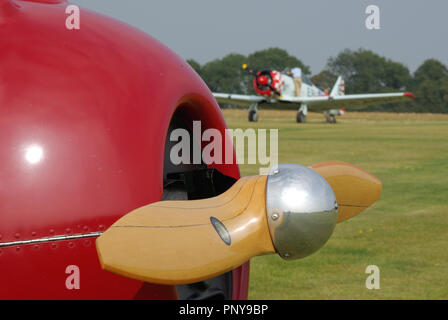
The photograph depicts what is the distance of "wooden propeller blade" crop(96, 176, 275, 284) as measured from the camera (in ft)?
5.52

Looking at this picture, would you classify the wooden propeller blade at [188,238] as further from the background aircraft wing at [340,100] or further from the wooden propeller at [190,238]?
the background aircraft wing at [340,100]

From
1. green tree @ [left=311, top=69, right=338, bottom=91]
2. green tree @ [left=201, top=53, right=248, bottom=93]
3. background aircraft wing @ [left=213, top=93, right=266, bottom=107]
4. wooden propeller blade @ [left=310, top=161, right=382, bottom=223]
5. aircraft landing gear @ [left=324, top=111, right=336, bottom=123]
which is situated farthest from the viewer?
green tree @ [left=311, top=69, right=338, bottom=91]

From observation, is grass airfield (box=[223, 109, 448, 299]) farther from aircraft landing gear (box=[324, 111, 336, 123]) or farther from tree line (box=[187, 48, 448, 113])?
tree line (box=[187, 48, 448, 113])

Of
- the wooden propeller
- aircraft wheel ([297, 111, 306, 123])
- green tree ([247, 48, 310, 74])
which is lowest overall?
the wooden propeller

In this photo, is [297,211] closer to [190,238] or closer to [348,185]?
[190,238]

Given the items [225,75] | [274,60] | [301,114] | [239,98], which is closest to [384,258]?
[301,114]

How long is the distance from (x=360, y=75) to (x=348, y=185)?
10827 centimetres

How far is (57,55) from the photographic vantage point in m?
2.09

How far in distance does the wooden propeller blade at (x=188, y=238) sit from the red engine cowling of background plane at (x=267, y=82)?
3975 cm

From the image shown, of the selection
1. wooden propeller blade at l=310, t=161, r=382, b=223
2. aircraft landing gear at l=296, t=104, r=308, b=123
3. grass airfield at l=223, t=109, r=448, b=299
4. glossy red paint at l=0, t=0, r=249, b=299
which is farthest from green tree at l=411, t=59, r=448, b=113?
glossy red paint at l=0, t=0, r=249, b=299

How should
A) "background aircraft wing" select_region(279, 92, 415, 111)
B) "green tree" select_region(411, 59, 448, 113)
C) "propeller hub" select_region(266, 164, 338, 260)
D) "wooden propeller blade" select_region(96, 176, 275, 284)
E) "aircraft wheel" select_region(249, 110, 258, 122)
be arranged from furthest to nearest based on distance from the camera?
"green tree" select_region(411, 59, 448, 113) → "background aircraft wing" select_region(279, 92, 415, 111) → "aircraft wheel" select_region(249, 110, 258, 122) → "propeller hub" select_region(266, 164, 338, 260) → "wooden propeller blade" select_region(96, 176, 275, 284)

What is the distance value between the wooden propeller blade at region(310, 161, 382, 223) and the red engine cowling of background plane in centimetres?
3872
